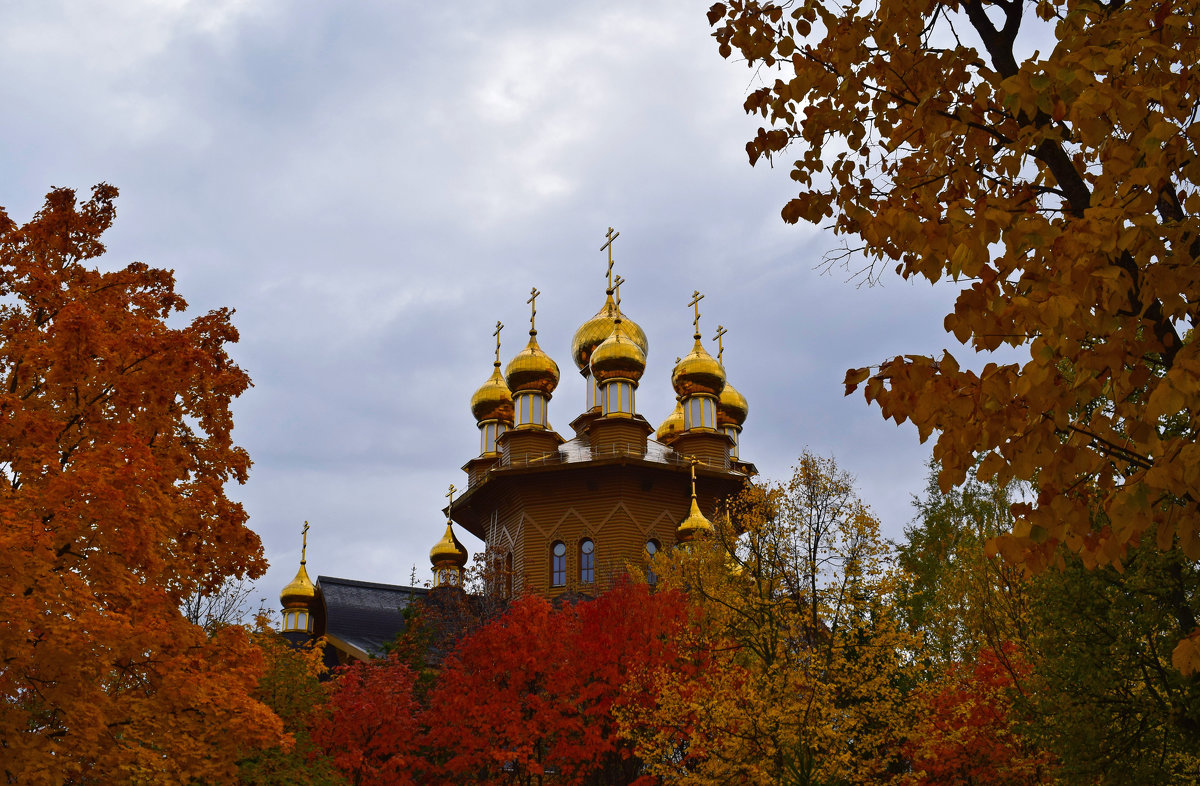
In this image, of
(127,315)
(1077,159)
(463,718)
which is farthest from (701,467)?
(1077,159)

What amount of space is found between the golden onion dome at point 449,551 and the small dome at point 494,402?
19.0 feet

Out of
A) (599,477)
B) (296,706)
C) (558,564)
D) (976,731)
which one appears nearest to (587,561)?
(558,564)

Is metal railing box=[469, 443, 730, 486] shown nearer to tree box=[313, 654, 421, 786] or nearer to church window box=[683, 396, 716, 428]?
church window box=[683, 396, 716, 428]

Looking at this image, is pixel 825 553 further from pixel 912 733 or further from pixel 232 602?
pixel 232 602

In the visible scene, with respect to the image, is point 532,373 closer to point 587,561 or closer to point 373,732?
point 587,561

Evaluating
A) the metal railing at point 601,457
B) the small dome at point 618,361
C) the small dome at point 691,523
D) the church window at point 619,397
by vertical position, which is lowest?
the small dome at point 691,523

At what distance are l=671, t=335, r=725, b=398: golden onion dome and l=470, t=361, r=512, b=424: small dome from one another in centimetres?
853

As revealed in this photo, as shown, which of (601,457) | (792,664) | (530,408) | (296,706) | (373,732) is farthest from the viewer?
(530,408)

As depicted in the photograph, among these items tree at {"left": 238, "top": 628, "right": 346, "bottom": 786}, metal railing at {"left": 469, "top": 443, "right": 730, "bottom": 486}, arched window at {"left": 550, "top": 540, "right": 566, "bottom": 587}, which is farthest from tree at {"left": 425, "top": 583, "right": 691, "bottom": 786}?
metal railing at {"left": 469, "top": 443, "right": 730, "bottom": 486}

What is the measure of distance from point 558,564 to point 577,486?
130 inches

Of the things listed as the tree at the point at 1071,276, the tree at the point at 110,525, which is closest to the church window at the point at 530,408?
the tree at the point at 110,525

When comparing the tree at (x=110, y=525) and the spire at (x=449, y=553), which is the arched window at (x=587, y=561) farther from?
the tree at (x=110, y=525)

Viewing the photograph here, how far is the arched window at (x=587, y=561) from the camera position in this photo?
43.9 meters

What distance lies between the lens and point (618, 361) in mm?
46562
